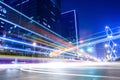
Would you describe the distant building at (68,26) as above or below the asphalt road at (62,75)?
above

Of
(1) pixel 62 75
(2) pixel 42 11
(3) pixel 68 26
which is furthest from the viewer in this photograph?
(3) pixel 68 26

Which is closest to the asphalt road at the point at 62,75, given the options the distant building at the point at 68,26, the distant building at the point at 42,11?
the distant building at the point at 42,11

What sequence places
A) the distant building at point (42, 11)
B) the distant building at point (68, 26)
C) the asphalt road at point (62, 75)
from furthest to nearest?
1. the distant building at point (68, 26)
2. the distant building at point (42, 11)
3. the asphalt road at point (62, 75)

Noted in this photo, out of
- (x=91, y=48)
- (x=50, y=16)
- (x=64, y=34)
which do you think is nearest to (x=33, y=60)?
(x=91, y=48)

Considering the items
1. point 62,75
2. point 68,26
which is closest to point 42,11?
point 68,26

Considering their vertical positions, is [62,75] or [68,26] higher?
[68,26]

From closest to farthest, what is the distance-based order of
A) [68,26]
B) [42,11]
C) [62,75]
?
[62,75], [42,11], [68,26]

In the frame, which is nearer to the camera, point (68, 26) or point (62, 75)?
point (62, 75)

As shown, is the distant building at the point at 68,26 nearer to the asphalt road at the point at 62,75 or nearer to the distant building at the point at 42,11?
the distant building at the point at 42,11

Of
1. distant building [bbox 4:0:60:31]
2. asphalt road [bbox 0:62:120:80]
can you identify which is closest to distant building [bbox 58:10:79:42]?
distant building [bbox 4:0:60:31]

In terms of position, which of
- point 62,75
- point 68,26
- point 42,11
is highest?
point 42,11

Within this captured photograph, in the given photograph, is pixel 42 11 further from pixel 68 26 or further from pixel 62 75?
pixel 62 75

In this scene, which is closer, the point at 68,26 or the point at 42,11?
the point at 42,11

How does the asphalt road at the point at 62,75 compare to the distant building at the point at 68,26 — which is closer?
the asphalt road at the point at 62,75
